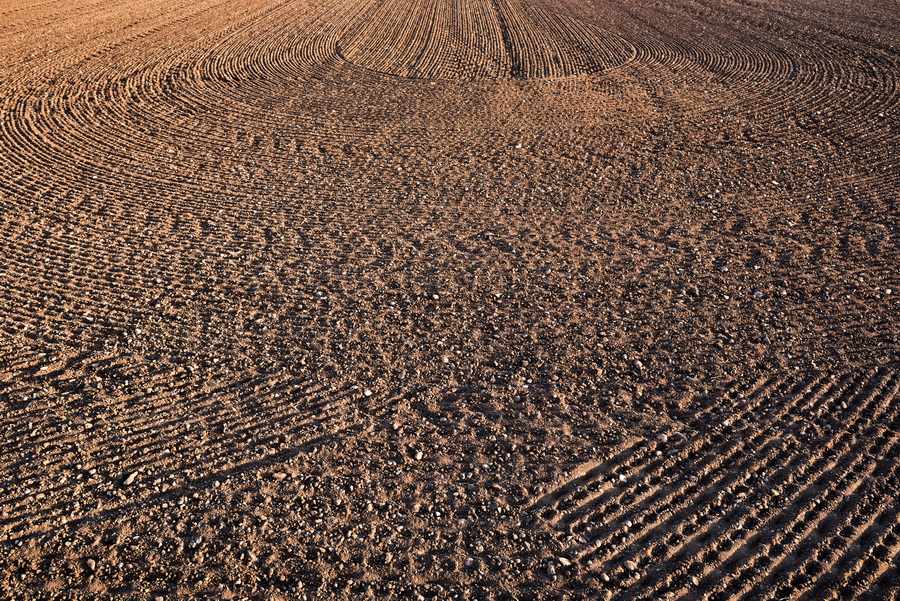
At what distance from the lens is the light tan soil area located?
4.80 meters

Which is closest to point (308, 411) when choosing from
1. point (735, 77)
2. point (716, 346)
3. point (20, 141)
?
point (716, 346)

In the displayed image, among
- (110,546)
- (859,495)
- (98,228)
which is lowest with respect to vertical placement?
(859,495)

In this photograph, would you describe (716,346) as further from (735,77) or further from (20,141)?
(20,141)

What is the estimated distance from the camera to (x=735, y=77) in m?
15.5

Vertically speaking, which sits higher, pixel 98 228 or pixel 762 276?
pixel 98 228

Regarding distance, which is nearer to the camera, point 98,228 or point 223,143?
point 98,228

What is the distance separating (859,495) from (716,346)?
6.65 feet

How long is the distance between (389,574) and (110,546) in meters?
2.15

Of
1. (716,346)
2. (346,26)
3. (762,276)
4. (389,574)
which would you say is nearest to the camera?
(389,574)

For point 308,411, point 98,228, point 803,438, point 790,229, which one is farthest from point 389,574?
point 790,229

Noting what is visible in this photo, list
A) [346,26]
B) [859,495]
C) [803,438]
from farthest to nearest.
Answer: [346,26]
[803,438]
[859,495]

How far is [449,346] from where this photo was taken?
6828mm

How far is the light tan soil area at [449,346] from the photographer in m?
4.80

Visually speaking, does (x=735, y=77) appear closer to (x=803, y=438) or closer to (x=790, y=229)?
A: (x=790, y=229)
